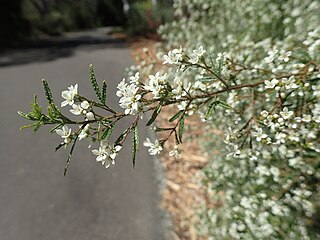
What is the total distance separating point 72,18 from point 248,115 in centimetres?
2389

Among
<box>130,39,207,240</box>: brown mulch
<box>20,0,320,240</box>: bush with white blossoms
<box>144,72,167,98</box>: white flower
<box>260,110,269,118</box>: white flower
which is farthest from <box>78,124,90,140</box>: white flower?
<box>130,39,207,240</box>: brown mulch

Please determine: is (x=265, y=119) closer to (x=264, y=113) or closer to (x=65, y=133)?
(x=264, y=113)

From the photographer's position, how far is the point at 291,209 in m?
2.30

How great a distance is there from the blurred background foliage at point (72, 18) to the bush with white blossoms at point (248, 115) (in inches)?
363

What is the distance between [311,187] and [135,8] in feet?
53.6

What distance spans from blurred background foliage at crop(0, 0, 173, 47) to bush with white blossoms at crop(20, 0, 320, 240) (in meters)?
9.21

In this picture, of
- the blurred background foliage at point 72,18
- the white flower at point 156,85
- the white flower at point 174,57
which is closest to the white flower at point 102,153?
the white flower at point 156,85

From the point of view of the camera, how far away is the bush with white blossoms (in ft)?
4.23

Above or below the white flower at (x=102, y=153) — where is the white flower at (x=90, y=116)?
above

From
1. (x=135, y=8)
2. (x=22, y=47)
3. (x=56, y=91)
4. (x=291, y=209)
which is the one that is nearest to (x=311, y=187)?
(x=291, y=209)

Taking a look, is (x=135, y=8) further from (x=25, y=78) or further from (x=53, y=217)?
(x=53, y=217)

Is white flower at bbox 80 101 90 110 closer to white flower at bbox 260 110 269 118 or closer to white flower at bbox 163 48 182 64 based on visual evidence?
white flower at bbox 163 48 182 64

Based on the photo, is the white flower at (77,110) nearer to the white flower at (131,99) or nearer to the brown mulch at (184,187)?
the white flower at (131,99)

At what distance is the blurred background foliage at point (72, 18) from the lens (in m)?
Result: 14.0
